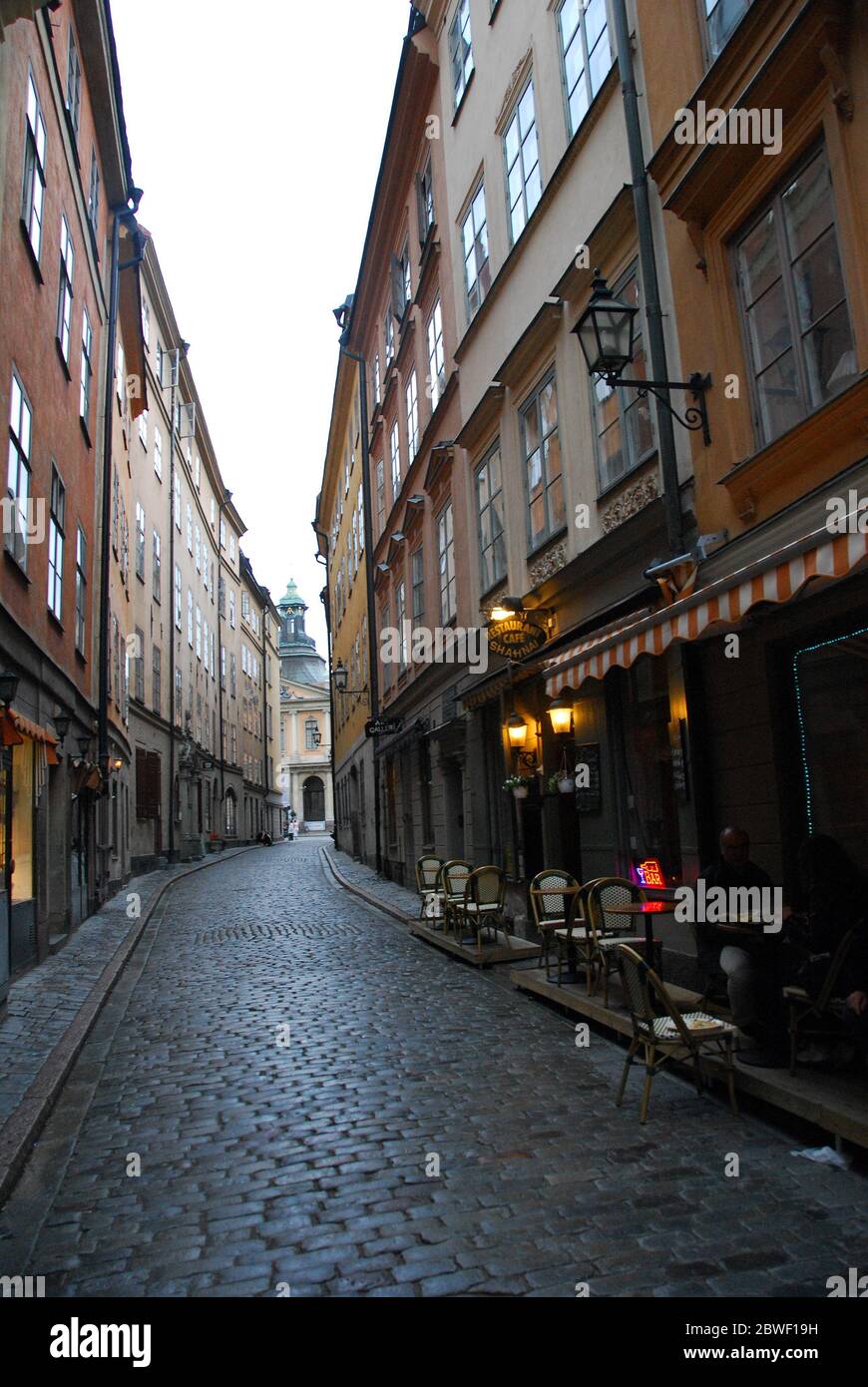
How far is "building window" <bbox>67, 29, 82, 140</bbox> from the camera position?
15.4 meters

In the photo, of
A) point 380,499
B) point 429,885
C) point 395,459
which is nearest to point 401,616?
point 395,459

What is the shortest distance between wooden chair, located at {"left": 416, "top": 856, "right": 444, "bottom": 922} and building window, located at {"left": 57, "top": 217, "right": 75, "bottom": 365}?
956cm

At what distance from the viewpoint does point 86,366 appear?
57.4 feet

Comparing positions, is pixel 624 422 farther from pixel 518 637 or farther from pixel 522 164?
pixel 522 164

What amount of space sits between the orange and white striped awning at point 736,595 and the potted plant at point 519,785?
465 cm

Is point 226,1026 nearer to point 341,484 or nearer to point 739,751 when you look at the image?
point 739,751

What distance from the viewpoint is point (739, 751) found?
7699mm

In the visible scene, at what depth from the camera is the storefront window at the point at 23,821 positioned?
11.2 meters

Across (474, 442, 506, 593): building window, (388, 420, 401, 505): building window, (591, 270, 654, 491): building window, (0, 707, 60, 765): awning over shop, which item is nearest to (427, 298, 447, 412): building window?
(474, 442, 506, 593): building window

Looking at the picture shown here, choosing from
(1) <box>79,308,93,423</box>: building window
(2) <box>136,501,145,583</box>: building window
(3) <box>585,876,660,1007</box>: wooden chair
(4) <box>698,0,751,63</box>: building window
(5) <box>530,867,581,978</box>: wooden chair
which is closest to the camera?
(4) <box>698,0,751,63</box>: building window

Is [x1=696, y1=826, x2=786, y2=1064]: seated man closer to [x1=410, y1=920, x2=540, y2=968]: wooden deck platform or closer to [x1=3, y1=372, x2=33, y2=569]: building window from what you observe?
[x1=410, y1=920, x2=540, y2=968]: wooden deck platform

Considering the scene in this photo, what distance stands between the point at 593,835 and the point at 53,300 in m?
10.6

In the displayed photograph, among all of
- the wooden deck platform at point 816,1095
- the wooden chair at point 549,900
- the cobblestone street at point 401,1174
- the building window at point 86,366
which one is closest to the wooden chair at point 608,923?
the wooden chair at point 549,900
